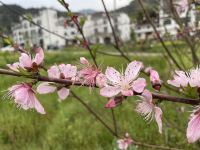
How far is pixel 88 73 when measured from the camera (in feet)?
3.42

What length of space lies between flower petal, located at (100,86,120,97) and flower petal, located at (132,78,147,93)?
37 millimetres

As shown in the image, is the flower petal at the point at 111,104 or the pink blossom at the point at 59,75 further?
the pink blossom at the point at 59,75

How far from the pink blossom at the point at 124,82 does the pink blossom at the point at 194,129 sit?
0.39 feet

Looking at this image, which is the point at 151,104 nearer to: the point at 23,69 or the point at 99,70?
the point at 99,70

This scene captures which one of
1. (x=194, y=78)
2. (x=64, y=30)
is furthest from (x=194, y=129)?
(x=64, y=30)

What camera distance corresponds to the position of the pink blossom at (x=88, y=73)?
1.02m

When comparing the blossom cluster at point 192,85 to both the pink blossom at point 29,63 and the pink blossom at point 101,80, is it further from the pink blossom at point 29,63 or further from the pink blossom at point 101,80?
the pink blossom at point 29,63

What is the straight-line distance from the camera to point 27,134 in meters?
4.80

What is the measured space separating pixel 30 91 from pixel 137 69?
30cm

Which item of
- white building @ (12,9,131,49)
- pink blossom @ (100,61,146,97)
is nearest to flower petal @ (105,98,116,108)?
pink blossom @ (100,61,146,97)

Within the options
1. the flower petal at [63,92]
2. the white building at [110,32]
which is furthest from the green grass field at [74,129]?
the flower petal at [63,92]

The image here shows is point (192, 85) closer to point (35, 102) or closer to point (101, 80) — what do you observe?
point (101, 80)

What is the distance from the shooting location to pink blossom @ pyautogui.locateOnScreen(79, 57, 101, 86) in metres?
1.02

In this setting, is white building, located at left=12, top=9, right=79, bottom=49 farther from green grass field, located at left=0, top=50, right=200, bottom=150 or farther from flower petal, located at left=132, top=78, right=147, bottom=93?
flower petal, located at left=132, top=78, right=147, bottom=93
